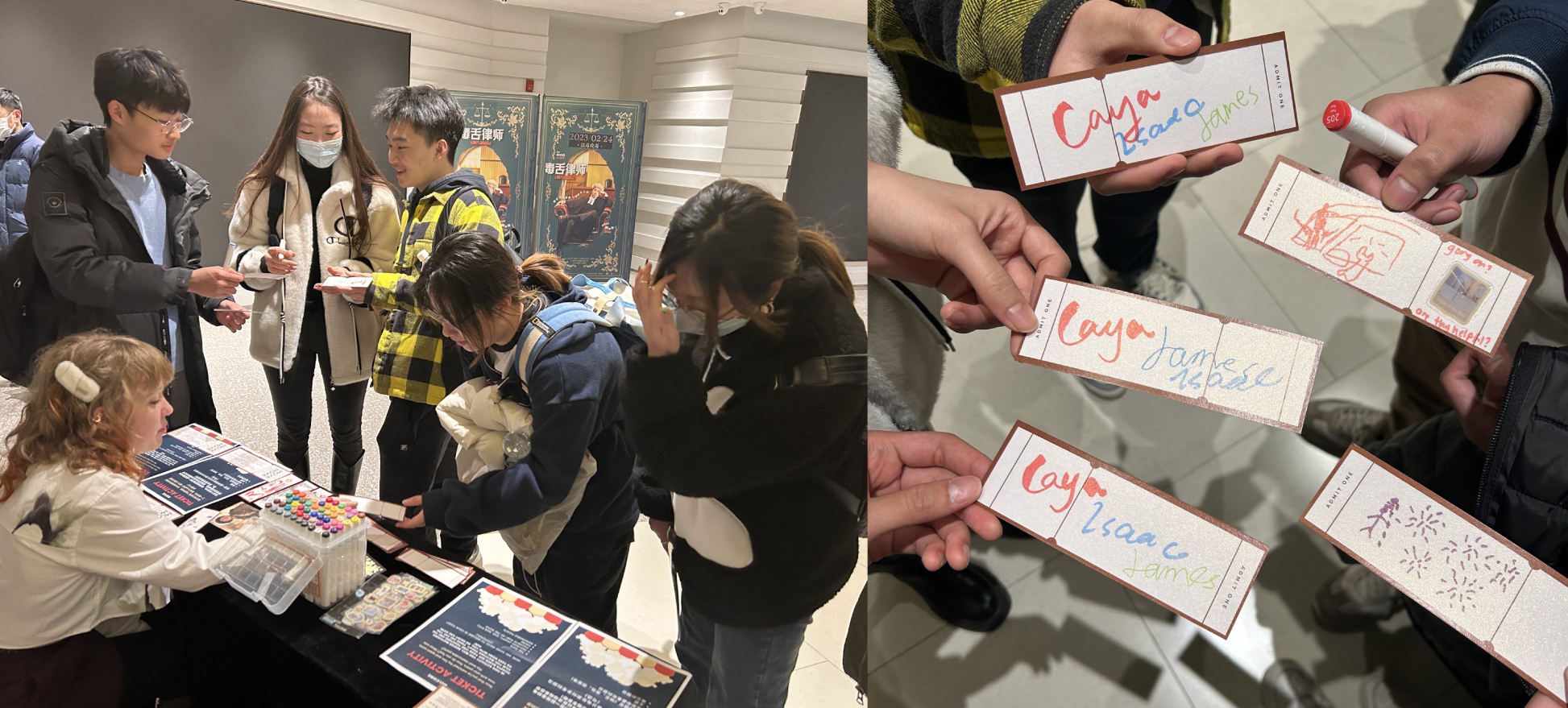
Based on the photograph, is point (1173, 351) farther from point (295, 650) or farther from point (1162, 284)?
point (295, 650)

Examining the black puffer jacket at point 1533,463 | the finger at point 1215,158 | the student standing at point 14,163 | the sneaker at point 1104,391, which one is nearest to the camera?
the student standing at point 14,163

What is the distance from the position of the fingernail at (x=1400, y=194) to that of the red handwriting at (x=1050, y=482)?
0.40m

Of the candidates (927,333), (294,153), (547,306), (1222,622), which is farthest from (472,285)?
(1222,622)

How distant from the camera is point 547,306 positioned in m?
0.63

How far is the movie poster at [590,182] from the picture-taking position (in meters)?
0.63

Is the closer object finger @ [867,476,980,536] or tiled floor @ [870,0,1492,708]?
finger @ [867,476,980,536]

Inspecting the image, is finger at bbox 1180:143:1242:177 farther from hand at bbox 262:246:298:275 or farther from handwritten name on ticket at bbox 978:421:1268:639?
hand at bbox 262:246:298:275

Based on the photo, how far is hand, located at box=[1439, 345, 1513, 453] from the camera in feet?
3.06

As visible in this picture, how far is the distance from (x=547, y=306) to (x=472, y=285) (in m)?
0.06

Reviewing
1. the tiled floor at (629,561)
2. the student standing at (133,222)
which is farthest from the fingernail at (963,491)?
the student standing at (133,222)

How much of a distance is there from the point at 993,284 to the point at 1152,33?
0.25 m

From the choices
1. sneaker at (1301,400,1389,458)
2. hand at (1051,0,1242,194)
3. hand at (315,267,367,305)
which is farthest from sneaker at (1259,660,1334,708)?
hand at (315,267,367,305)

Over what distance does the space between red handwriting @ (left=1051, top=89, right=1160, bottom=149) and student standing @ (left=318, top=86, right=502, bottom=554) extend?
1.67 ft

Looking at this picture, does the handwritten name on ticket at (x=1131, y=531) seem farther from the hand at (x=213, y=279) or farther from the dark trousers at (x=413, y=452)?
the hand at (x=213, y=279)
